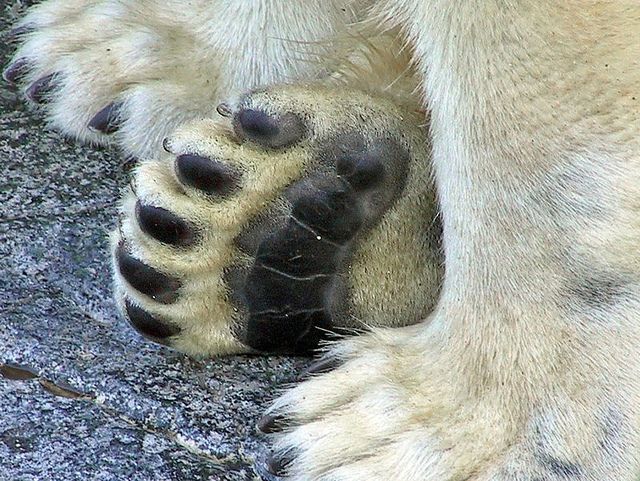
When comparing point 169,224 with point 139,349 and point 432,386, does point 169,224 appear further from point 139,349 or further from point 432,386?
point 432,386

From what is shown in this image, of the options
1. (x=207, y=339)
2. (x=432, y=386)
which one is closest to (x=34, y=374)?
(x=207, y=339)

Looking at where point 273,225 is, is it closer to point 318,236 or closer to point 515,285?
point 318,236

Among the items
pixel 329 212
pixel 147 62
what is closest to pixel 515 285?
pixel 329 212

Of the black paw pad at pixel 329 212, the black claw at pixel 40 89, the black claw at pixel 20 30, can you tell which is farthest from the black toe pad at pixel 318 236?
the black claw at pixel 20 30

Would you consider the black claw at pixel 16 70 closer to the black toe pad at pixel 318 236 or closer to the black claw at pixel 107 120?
the black claw at pixel 107 120

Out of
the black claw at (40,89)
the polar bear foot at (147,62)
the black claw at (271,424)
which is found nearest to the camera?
the black claw at (271,424)

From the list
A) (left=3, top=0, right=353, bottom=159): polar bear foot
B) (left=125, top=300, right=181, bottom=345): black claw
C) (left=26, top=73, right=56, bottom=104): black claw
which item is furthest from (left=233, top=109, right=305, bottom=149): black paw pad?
(left=26, top=73, right=56, bottom=104): black claw

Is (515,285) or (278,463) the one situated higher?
(515,285)
